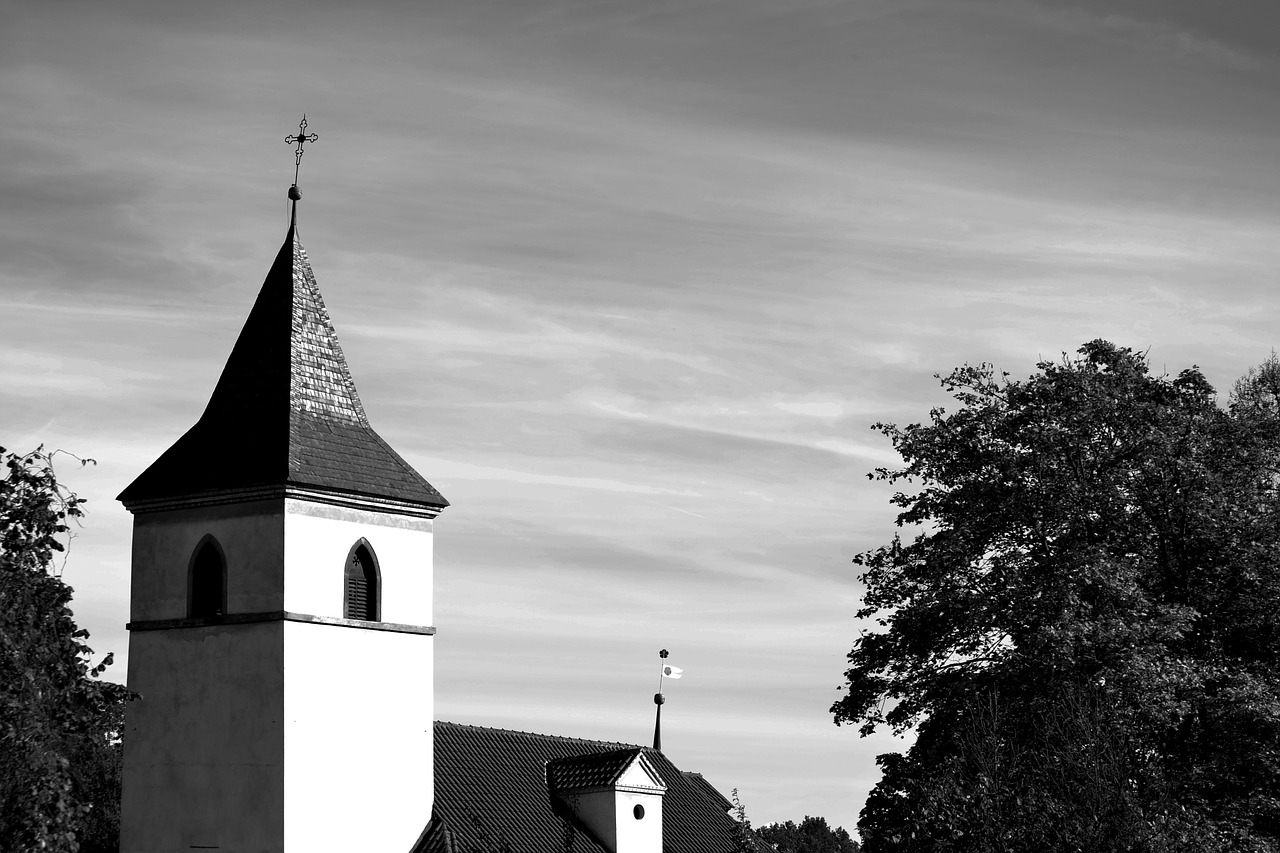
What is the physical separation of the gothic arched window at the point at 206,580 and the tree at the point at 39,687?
27.0ft

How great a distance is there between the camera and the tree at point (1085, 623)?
105 feet

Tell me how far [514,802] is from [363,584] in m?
9.13

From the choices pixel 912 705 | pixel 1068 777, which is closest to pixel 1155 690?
pixel 1068 777

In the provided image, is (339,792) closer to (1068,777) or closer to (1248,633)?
(1068,777)

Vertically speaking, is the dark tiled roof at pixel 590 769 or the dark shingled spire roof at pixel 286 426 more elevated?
the dark shingled spire roof at pixel 286 426

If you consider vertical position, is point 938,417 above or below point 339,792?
above

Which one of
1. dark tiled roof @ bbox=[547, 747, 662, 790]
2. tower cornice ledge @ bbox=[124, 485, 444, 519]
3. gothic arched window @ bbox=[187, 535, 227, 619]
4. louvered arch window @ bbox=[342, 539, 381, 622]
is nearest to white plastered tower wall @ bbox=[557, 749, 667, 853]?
dark tiled roof @ bbox=[547, 747, 662, 790]

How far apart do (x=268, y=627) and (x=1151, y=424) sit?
58.2 feet

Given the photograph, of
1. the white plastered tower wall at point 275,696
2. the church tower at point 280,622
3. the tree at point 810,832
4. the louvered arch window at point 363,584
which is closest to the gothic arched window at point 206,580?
the church tower at point 280,622

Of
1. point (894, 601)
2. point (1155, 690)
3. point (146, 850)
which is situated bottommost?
point (146, 850)

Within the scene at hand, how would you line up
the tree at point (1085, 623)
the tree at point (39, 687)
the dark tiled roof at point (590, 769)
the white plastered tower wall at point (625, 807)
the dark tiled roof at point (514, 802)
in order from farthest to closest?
the dark tiled roof at point (590, 769) < the white plastered tower wall at point (625, 807) < the dark tiled roof at point (514, 802) < the tree at point (1085, 623) < the tree at point (39, 687)

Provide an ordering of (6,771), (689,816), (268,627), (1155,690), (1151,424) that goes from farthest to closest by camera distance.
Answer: (689,816)
(1151,424)
(268,627)
(1155,690)
(6,771)

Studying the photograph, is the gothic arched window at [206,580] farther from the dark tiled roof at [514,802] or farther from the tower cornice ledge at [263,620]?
the dark tiled roof at [514,802]

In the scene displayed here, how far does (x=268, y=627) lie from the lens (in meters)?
34.0
